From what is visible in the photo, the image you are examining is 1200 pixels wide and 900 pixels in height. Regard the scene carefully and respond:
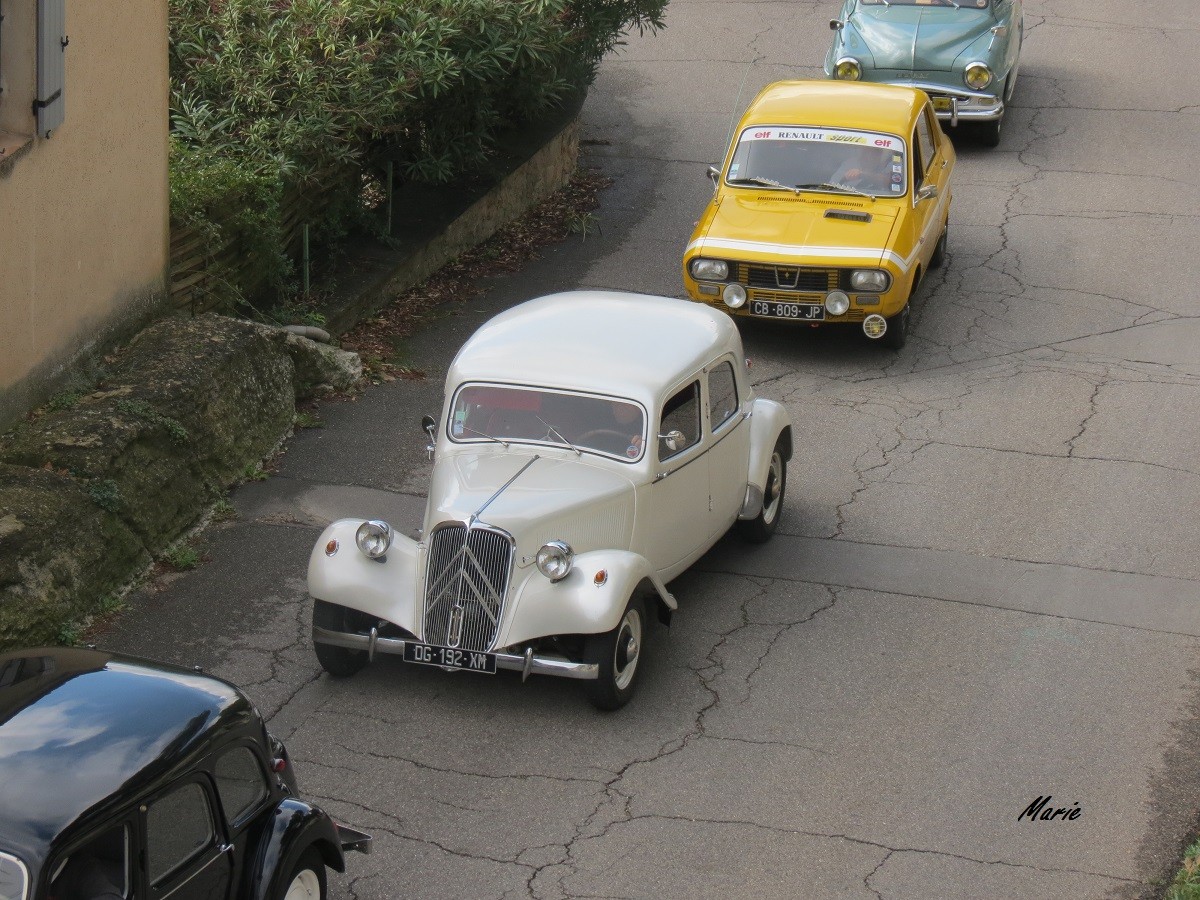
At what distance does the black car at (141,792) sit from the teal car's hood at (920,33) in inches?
556

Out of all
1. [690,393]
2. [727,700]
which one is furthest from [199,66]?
[727,700]

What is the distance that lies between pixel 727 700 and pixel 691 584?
1.44m

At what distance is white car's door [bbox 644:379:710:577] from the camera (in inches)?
332

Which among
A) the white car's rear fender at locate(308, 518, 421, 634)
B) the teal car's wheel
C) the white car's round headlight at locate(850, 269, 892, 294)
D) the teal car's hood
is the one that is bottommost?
the white car's rear fender at locate(308, 518, 421, 634)

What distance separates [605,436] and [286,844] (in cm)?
356

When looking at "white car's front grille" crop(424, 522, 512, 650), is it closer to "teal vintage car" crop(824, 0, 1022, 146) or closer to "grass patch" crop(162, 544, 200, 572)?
"grass patch" crop(162, 544, 200, 572)

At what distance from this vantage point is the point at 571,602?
762cm

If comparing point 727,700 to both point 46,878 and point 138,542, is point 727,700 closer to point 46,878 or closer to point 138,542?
point 138,542

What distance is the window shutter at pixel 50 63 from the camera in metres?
9.33

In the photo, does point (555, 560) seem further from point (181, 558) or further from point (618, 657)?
point (181, 558)

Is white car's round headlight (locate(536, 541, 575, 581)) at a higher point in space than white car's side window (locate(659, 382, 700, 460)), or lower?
lower

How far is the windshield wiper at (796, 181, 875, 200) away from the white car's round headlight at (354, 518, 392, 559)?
7.02 m

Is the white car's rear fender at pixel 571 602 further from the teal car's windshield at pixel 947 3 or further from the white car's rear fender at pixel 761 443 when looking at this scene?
the teal car's windshield at pixel 947 3

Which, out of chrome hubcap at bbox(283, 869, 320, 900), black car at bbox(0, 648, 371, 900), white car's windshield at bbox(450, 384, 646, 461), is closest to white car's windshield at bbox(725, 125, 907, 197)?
white car's windshield at bbox(450, 384, 646, 461)
